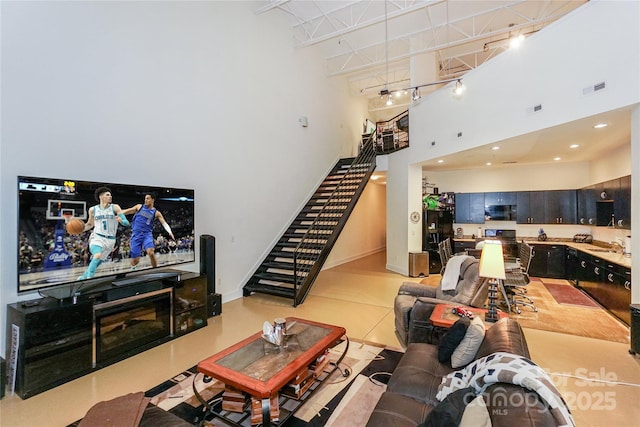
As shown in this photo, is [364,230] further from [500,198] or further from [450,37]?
[450,37]

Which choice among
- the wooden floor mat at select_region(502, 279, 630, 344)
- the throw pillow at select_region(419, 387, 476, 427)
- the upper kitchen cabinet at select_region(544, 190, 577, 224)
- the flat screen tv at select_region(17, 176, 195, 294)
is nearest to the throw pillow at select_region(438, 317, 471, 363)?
the throw pillow at select_region(419, 387, 476, 427)

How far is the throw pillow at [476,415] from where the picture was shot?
1210 mm

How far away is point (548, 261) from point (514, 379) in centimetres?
704

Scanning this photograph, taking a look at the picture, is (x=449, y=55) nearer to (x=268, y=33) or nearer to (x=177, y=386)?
(x=268, y=33)

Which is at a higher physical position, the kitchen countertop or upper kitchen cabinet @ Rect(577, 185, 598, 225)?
upper kitchen cabinet @ Rect(577, 185, 598, 225)

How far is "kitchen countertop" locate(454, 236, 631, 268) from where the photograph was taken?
441 cm

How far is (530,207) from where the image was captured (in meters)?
7.47

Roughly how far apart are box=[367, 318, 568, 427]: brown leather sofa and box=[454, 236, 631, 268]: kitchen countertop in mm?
3565

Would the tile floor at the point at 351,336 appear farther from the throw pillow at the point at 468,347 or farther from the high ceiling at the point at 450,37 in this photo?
the high ceiling at the point at 450,37

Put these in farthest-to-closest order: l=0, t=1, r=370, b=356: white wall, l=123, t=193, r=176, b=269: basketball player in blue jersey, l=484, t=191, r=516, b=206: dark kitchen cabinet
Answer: l=484, t=191, r=516, b=206: dark kitchen cabinet
l=123, t=193, r=176, b=269: basketball player in blue jersey
l=0, t=1, r=370, b=356: white wall

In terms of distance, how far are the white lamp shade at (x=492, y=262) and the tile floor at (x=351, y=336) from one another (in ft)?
3.65

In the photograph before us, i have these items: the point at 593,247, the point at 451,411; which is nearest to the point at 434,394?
the point at 451,411

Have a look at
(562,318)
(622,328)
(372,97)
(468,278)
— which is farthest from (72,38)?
(372,97)

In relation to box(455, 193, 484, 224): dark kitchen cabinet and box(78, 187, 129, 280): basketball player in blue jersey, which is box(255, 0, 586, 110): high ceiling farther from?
box(78, 187, 129, 280): basketball player in blue jersey
